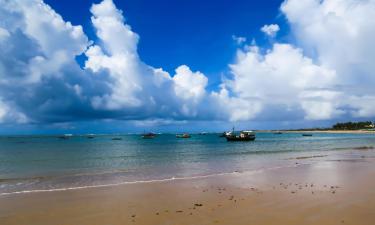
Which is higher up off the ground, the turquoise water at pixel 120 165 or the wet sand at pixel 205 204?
the wet sand at pixel 205 204

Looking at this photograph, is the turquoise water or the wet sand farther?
the turquoise water

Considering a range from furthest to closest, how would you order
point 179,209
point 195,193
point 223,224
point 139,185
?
point 139,185
point 195,193
point 179,209
point 223,224

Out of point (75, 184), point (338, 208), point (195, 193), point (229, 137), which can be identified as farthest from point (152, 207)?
point (229, 137)

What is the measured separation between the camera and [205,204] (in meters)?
13.7

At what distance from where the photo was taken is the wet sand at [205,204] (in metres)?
11.5

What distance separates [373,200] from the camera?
13.8 meters

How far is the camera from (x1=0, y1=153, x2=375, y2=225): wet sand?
453 inches

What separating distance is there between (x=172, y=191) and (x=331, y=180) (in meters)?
9.67

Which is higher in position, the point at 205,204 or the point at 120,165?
the point at 205,204

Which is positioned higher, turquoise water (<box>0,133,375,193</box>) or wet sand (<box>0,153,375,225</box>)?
wet sand (<box>0,153,375,225</box>)

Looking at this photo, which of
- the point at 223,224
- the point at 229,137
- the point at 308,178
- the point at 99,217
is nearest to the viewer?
the point at 223,224

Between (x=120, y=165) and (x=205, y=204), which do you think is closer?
(x=205, y=204)

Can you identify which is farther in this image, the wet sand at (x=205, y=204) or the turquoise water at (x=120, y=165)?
the turquoise water at (x=120, y=165)

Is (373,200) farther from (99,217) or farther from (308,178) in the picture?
(99,217)
